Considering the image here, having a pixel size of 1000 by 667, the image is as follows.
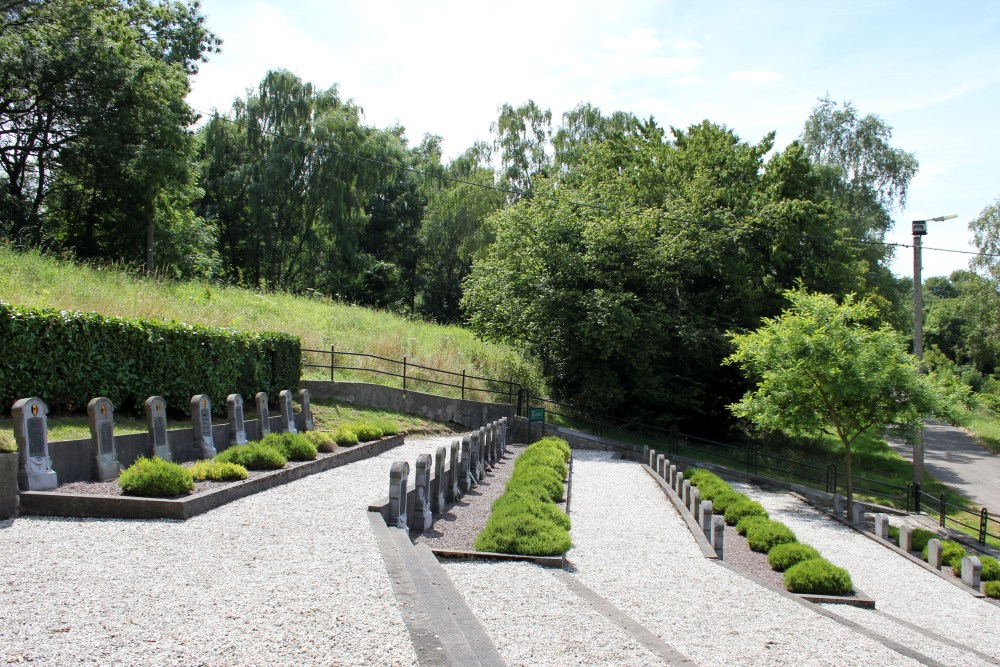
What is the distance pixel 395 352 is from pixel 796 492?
42.3ft

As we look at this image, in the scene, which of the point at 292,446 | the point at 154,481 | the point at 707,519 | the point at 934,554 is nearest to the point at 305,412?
the point at 292,446

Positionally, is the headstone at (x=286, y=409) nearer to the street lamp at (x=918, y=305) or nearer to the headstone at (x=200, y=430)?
the headstone at (x=200, y=430)

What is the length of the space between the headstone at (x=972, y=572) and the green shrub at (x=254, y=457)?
10994 millimetres

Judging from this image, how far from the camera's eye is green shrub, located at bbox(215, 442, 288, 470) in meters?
11.3

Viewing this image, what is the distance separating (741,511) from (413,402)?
36.2 ft

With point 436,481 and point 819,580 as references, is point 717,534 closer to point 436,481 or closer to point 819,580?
point 819,580

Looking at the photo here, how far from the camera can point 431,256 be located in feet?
185

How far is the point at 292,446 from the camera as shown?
12734 millimetres

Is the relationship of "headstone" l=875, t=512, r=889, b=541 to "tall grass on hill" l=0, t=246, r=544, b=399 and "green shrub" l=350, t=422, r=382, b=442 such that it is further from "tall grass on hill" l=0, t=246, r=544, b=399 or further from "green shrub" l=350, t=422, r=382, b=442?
"tall grass on hill" l=0, t=246, r=544, b=399

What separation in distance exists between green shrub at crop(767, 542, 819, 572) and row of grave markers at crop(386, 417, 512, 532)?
189 inches

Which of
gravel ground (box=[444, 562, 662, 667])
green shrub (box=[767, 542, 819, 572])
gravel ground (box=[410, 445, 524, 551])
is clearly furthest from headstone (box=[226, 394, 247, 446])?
green shrub (box=[767, 542, 819, 572])

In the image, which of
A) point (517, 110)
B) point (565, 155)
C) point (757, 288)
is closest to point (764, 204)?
point (757, 288)

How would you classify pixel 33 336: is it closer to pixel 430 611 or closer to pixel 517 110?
pixel 430 611

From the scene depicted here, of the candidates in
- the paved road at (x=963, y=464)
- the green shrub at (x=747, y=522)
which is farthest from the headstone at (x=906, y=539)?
the paved road at (x=963, y=464)
